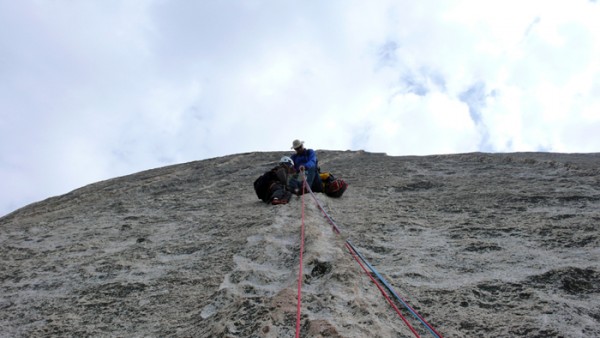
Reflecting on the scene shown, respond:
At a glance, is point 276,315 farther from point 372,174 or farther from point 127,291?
point 372,174

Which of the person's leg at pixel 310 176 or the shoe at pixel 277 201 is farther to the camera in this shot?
Result: the person's leg at pixel 310 176

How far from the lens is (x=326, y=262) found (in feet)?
12.6

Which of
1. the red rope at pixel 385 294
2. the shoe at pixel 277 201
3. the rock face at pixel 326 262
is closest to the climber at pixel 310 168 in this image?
the rock face at pixel 326 262

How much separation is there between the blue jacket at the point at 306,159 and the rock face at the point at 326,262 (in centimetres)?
71

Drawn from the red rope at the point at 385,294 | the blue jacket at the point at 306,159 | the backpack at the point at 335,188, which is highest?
the blue jacket at the point at 306,159

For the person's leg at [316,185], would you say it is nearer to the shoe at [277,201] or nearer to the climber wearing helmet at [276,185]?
the climber wearing helmet at [276,185]

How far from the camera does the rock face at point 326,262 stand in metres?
3.10

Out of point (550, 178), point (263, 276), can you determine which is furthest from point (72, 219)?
point (550, 178)

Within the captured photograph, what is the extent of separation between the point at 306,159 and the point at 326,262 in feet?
12.1

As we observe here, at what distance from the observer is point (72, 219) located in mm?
6613

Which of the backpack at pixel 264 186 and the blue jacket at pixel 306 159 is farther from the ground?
the blue jacket at pixel 306 159

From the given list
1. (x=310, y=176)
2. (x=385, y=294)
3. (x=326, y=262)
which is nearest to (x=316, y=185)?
(x=310, y=176)

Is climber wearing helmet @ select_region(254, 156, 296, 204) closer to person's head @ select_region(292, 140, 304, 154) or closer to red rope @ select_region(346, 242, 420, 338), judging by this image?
person's head @ select_region(292, 140, 304, 154)

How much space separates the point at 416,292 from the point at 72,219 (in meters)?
5.02
